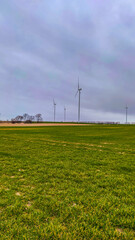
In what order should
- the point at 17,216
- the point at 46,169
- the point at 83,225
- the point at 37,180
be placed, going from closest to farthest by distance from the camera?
the point at 83,225, the point at 17,216, the point at 37,180, the point at 46,169

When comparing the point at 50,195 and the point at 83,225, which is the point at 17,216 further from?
the point at 83,225

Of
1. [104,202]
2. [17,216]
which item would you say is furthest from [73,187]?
[17,216]

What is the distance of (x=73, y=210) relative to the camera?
4496 mm

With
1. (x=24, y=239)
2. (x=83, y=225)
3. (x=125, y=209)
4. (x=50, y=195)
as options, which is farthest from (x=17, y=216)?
(x=125, y=209)

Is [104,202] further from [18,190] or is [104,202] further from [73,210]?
[18,190]

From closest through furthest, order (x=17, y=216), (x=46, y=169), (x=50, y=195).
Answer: (x=17, y=216) < (x=50, y=195) < (x=46, y=169)

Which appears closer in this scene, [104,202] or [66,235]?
[66,235]

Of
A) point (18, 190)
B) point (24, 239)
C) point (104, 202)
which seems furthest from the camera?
point (18, 190)

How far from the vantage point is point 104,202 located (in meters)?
4.96

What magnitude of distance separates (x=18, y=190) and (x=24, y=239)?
267 centimetres

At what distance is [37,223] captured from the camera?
3.93 meters

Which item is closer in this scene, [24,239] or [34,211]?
[24,239]

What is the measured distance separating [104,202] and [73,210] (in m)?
1.17

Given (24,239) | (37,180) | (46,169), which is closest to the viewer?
(24,239)
